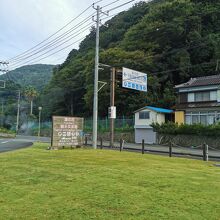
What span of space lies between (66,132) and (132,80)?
373 inches

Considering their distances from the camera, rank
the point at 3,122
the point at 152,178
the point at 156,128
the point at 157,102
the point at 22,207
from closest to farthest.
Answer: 1. the point at 22,207
2. the point at 152,178
3. the point at 156,128
4. the point at 157,102
5. the point at 3,122

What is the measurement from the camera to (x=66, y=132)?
21484 mm

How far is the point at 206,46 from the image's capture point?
48.2m

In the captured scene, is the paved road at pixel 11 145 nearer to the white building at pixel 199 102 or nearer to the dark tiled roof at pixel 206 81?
the white building at pixel 199 102

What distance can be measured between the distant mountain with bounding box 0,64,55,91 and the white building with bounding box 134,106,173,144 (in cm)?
4205

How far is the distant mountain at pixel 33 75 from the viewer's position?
75.9 metres

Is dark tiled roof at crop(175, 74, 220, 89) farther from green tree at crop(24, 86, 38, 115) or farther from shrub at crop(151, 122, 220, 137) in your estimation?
green tree at crop(24, 86, 38, 115)

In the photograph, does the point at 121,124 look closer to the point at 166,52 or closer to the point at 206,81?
the point at 206,81

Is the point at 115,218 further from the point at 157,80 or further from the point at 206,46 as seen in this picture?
the point at 206,46

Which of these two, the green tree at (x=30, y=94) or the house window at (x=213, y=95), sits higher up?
the green tree at (x=30, y=94)

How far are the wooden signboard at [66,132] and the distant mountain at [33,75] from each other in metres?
53.5

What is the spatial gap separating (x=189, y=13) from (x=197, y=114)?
63.5 feet

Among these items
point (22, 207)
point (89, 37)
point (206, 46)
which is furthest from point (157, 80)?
point (22, 207)

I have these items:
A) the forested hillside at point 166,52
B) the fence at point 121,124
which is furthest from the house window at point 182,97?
the fence at point 121,124
